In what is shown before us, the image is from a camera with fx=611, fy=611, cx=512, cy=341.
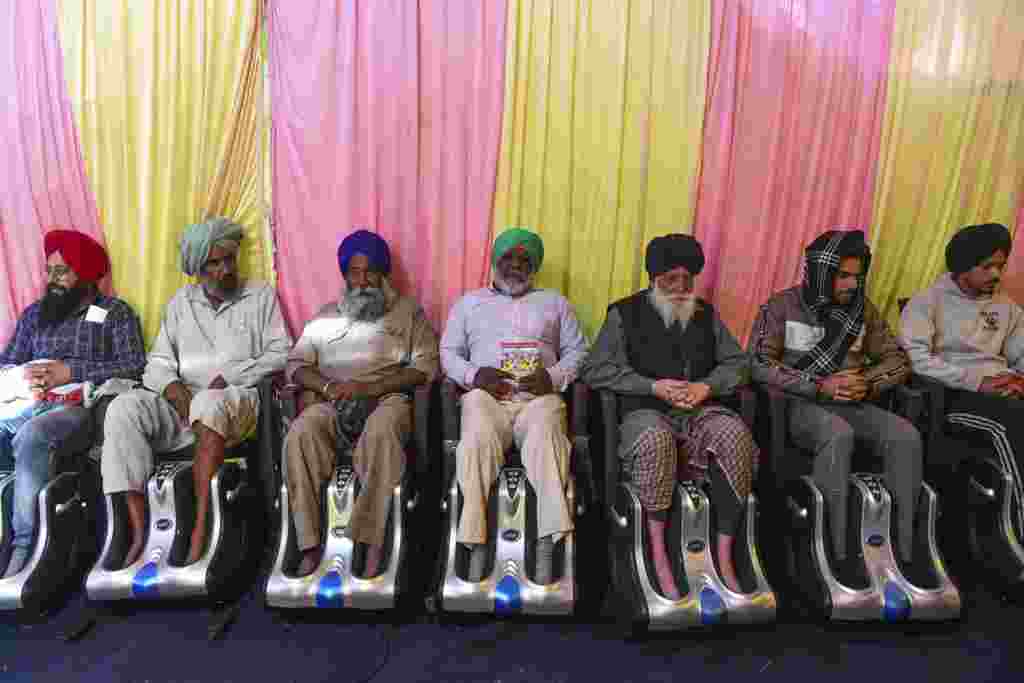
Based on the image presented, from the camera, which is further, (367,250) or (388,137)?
(388,137)

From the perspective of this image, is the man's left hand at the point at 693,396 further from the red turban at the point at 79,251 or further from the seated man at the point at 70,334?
the red turban at the point at 79,251

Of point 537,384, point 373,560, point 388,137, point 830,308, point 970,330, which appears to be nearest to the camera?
point 373,560

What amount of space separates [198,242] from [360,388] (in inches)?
40.3

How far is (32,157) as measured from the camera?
293 centimetres

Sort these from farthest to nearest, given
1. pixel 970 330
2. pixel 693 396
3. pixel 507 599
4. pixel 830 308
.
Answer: pixel 970 330 → pixel 830 308 → pixel 693 396 → pixel 507 599

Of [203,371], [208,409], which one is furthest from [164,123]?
[208,409]

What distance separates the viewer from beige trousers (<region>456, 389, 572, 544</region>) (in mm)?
2230

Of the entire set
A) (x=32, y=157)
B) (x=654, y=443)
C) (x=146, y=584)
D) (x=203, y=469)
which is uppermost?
(x=32, y=157)

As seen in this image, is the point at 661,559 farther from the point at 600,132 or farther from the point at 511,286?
the point at 600,132

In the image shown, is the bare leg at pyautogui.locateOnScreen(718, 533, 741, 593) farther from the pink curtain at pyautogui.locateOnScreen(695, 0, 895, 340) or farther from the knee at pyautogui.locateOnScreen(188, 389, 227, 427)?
the knee at pyautogui.locateOnScreen(188, 389, 227, 427)

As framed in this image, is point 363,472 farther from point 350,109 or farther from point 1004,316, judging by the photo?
point 1004,316

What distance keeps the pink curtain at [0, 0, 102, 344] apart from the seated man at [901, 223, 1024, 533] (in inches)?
155

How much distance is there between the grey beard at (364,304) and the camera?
2.74 m

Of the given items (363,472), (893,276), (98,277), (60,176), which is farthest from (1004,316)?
(60,176)
